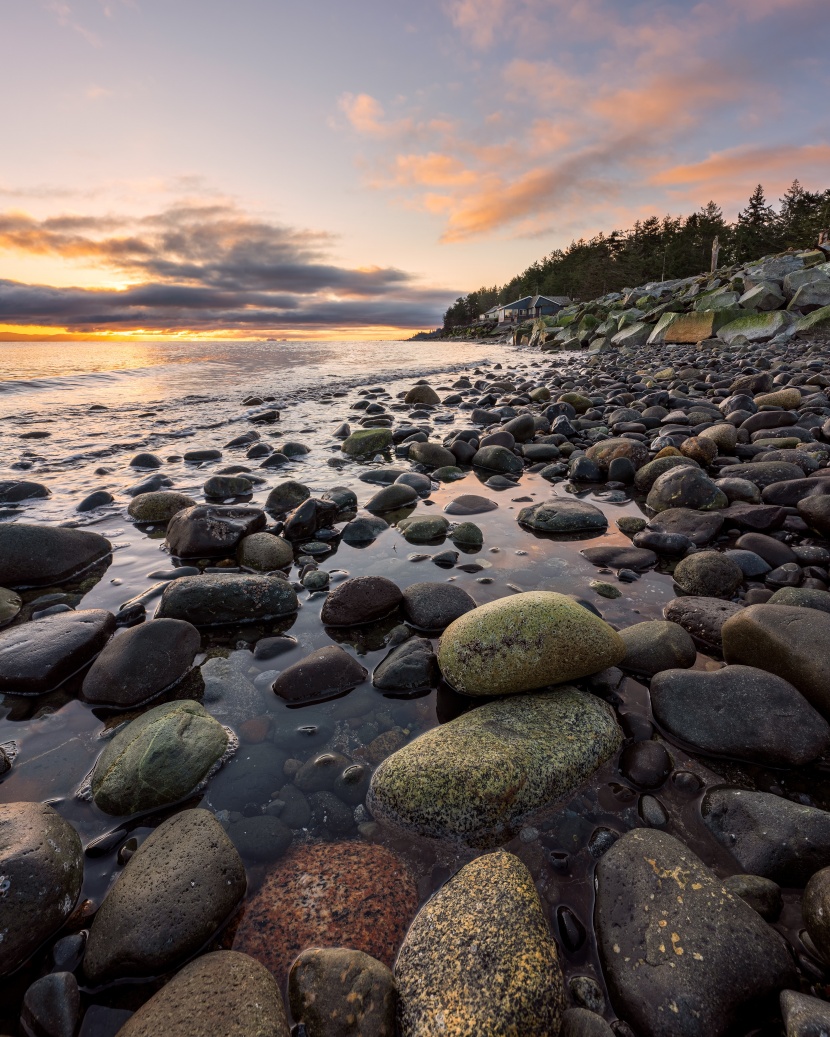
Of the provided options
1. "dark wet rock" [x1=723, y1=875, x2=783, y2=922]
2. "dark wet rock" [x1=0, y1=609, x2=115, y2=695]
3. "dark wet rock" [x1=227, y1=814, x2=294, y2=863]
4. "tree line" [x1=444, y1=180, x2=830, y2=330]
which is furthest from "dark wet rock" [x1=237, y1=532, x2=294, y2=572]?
"tree line" [x1=444, y1=180, x2=830, y2=330]

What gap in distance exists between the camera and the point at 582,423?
9.28 m

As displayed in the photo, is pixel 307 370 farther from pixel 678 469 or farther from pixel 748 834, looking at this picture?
pixel 748 834

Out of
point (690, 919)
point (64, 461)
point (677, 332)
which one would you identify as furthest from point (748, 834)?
point (677, 332)

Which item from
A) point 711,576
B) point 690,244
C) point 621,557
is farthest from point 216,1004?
point 690,244

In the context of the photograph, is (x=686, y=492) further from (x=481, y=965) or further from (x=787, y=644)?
(x=481, y=965)

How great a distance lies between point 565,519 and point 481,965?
408 centimetres

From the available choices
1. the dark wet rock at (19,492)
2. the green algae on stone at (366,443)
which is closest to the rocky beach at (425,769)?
the dark wet rock at (19,492)

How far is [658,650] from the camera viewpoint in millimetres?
2984

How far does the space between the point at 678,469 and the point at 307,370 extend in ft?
84.6

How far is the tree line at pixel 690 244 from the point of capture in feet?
169

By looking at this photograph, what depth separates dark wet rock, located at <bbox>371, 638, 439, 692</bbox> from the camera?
298 cm

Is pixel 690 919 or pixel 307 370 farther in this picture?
pixel 307 370

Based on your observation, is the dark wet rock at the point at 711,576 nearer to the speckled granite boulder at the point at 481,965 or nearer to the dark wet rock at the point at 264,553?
the speckled granite boulder at the point at 481,965

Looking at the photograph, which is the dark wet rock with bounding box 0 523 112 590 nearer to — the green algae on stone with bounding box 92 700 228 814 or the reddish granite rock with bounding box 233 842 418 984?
the green algae on stone with bounding box 92 700 228 814
